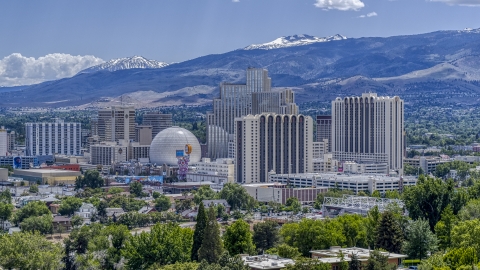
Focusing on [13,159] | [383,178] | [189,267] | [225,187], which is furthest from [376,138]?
[189,267]

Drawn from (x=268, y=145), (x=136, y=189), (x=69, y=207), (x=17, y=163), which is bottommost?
(x=69, y=207)

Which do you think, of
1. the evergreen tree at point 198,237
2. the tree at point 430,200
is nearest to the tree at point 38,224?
the evergreen tree at point 198,237

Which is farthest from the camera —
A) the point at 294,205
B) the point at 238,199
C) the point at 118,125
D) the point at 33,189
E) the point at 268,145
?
the point at 118,125

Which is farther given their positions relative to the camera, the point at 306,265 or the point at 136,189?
the point at 136,189

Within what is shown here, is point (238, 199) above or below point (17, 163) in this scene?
below

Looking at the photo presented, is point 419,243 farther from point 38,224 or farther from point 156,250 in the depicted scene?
point 38,224

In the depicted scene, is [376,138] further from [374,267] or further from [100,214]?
[374,267]

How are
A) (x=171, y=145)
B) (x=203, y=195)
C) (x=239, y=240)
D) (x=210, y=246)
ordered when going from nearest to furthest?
1. (x=210, y=246)
2. (x=239, y=240)
3. (x=203, y=195)
4. (x=171, y=145)

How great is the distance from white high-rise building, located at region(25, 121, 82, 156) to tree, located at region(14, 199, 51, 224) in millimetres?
69551

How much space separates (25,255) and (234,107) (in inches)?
3385

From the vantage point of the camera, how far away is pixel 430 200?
5725cm

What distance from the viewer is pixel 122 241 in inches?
2064

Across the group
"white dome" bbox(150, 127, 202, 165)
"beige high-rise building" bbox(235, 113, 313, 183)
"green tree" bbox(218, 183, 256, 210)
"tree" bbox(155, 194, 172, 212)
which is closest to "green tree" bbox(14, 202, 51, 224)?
"tree" bbox(155, 194, 172, 212)

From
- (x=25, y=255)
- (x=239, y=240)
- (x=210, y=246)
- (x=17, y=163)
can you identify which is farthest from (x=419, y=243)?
(x=17, y=163)
